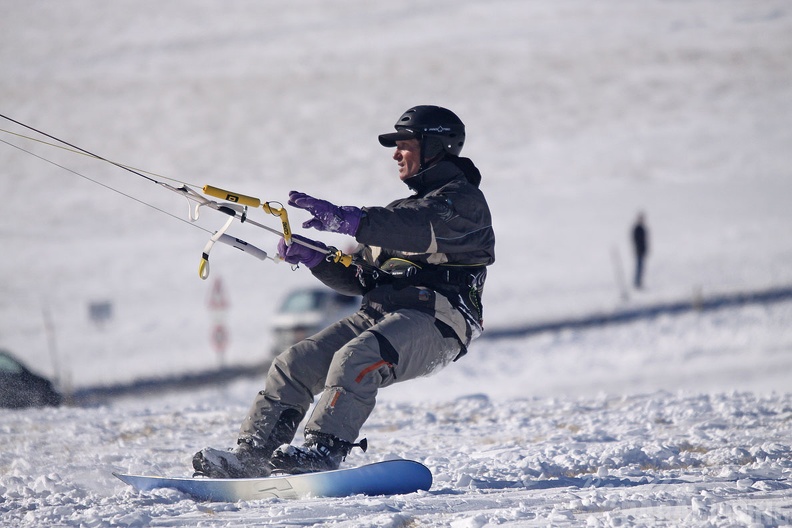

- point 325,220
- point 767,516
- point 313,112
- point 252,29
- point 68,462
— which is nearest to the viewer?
point 767,516

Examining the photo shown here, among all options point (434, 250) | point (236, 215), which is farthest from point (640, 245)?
point (236, 215)

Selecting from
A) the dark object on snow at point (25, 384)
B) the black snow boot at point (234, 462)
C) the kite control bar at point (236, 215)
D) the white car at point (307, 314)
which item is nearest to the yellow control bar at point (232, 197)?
the kite control bar at point (236, 215)

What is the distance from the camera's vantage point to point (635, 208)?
33188 millimetres

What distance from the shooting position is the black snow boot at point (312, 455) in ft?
14.6

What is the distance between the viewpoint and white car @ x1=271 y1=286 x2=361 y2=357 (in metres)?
18.7

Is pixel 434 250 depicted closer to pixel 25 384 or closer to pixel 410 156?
pixel 410 156

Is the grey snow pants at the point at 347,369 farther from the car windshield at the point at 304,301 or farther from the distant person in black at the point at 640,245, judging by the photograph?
the distant person in black at the point at 640,245

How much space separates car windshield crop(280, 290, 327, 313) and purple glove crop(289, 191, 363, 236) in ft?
47.4

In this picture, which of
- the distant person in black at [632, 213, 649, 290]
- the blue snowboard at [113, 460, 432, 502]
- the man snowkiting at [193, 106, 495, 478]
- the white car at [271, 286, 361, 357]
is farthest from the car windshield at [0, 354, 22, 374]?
the distant person in black at [632, 213, 649, 290]

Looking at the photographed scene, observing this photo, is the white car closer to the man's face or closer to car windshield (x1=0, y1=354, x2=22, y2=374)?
car windshield (x1=0, y1=354, x2=22, y2=374)

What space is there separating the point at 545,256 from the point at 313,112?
17.9 meters

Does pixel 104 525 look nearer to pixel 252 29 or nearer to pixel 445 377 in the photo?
pixel 445 377

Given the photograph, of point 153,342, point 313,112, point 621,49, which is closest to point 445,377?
point 153,342

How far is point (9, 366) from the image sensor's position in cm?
995
